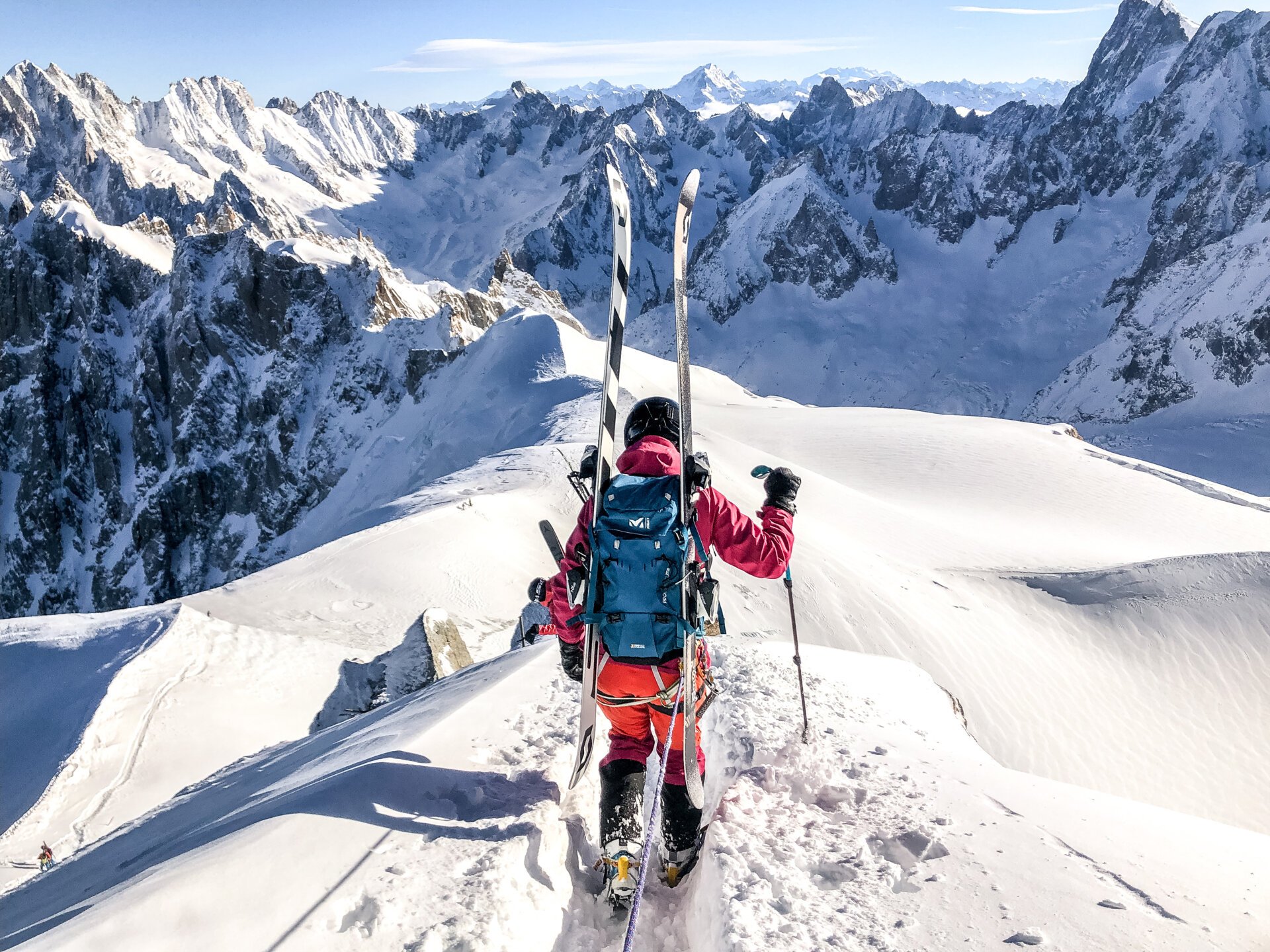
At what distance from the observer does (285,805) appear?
424 centimetres

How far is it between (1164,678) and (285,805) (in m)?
16.6

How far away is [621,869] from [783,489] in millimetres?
2371

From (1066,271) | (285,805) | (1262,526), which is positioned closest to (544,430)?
(285,805)

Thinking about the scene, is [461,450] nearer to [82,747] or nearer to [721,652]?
[82,747]

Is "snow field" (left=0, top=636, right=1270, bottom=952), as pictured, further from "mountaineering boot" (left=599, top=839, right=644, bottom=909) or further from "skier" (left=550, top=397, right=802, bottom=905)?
"skier" (left=550, top=397, right=802, bottom=905)

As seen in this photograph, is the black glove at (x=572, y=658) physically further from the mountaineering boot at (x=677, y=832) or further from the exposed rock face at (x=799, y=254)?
the exposed rock face at (x=799, y=254)

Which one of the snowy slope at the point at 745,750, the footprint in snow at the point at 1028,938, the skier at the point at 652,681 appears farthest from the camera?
the skier at the point at 652,681

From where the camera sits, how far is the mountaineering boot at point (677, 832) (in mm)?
4184

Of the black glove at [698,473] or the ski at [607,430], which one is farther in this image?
the ski at [607,430]

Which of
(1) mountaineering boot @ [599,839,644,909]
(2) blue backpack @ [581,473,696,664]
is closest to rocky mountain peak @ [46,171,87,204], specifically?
(2) blue backpack @ [581,473,696,664]

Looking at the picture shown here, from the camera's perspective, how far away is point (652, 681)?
4316 millimetres

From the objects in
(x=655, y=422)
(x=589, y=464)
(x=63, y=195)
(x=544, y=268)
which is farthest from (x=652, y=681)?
(x=544, y=268)

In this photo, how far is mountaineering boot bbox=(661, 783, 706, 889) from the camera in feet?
13.7

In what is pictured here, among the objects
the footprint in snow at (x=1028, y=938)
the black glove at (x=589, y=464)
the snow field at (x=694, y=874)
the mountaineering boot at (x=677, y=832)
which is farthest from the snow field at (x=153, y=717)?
the footprint in snow at (x=1028, y=938)
